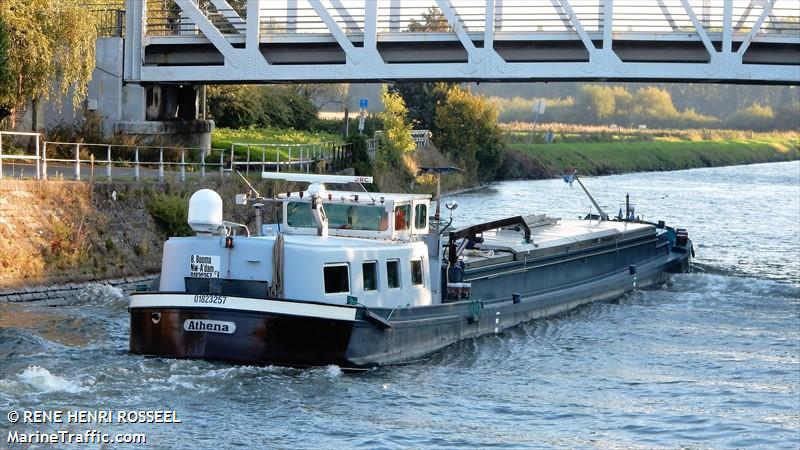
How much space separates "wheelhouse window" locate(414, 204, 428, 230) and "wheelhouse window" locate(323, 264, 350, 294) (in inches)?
117

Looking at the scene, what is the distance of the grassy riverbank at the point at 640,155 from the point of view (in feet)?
281

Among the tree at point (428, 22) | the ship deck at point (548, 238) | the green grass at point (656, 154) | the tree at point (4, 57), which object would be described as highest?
the tree at point (428, 22)

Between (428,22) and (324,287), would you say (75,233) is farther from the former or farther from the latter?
(428,22)

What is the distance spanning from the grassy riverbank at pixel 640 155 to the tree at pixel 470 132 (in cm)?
351

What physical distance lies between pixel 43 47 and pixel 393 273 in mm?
16561

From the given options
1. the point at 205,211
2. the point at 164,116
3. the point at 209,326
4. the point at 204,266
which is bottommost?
the point at 209,326

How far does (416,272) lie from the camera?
2628 cm

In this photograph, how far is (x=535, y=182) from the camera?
7969 cm

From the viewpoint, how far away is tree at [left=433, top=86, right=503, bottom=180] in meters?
77.5

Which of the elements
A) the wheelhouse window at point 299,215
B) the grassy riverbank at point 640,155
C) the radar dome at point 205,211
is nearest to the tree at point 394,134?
the grassy riverbank at point 640,155

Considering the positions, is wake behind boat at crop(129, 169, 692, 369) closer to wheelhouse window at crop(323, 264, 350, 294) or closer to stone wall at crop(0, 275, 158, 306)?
wheelhouse window at crop(323, 264, 350, 294)

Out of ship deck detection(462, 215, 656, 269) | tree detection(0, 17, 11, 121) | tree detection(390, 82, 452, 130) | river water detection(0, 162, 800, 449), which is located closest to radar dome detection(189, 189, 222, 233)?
river water detection(0, 162, 800, 449)

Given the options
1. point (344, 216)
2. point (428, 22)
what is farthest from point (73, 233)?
point (428, 22)

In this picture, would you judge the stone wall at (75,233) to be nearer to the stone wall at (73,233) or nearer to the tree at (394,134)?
the stone wall at (73,233)
